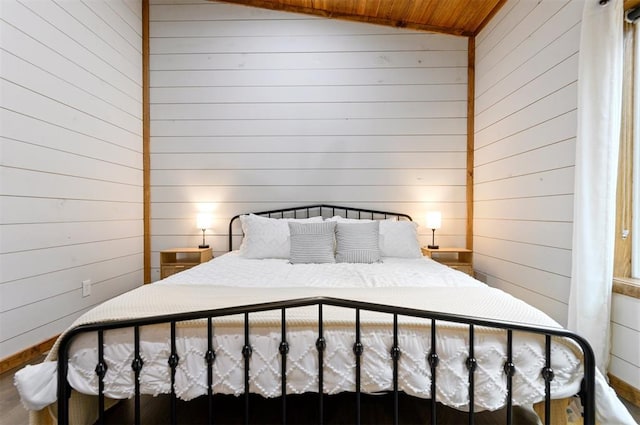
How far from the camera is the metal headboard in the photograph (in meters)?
3.13

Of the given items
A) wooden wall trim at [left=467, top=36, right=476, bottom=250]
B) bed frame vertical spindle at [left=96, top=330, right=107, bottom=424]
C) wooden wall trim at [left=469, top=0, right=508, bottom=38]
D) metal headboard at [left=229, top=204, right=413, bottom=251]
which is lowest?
bed frame vertical spindle at [left=96, top=330, right=107, bottom=424]

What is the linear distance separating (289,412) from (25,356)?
1.81 meters

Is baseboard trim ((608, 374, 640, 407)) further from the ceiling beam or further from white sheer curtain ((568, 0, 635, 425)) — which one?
the ceiling beam

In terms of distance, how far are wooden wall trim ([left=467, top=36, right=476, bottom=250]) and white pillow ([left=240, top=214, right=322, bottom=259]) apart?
76.9 inches

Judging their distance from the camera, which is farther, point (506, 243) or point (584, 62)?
point (506, 243)

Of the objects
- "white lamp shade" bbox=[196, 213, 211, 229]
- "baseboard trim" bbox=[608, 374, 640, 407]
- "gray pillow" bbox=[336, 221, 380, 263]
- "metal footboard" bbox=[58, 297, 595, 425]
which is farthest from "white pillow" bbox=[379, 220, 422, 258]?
"white lamp shade" bbox=[196, 213, 211, 229]

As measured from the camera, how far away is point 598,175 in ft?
5.52

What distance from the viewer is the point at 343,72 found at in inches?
124

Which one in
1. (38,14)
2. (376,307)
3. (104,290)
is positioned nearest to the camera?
(376,307)

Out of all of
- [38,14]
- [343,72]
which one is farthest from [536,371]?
[38,14]

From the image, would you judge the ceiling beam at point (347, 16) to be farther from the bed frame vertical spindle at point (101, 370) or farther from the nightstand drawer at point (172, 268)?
the bed frame vertical spindle at point (101, 370)

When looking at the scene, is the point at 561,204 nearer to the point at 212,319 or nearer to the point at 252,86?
the point at 212,319

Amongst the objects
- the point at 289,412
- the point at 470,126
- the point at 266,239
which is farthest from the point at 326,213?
the point at 289,412

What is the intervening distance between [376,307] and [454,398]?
A: 17.4 inches
